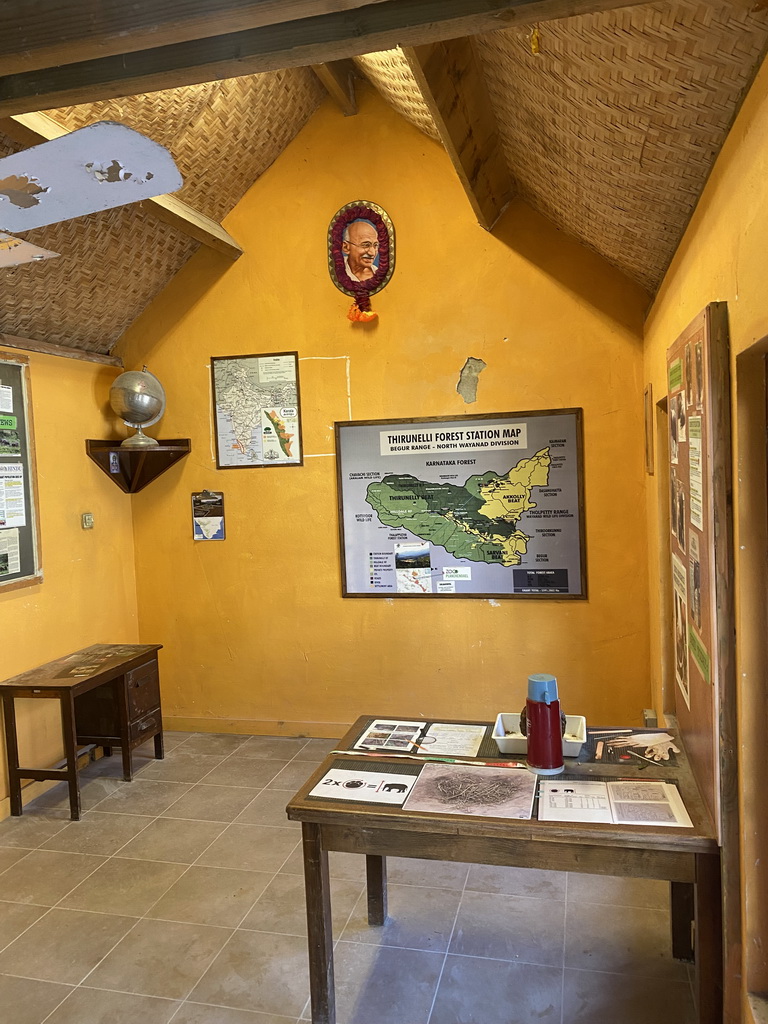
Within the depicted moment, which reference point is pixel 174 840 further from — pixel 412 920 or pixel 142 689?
pixel 412 920

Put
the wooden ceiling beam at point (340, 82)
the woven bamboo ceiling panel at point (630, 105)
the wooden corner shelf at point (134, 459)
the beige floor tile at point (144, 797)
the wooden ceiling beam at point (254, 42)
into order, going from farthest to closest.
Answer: the wooden corner shelf at point (134, 459) → the wooden ceiling beam at point (340, 82) → the beige floor tile at point (144, 797) → the woven bamboo ceiling panel at point (630, 105) → the wooden ceiling beam at point (254, 42)

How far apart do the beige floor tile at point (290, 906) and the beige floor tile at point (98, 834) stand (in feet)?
3.02

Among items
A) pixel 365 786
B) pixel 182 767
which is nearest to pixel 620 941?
pixel 365 786

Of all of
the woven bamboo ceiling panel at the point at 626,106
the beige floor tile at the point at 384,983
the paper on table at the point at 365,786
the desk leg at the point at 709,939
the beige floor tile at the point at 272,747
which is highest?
the woven bamboo ceiling panel at the point at 626,106

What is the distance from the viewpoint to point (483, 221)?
421 centimetres

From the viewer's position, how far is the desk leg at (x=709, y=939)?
1939 mm

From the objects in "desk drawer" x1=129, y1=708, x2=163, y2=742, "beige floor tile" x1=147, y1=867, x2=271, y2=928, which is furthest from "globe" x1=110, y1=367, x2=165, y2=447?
"beige floor tile" x1=147, y1=867, x2=271, y2=928

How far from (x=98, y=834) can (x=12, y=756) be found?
2.21ft

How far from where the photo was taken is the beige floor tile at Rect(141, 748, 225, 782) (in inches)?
176

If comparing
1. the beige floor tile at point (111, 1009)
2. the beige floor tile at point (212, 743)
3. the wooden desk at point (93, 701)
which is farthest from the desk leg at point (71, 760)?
the beige floor tile at point (111, 1009)

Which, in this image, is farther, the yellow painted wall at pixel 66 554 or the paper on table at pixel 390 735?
the yellow painted wall at pixel 66 554

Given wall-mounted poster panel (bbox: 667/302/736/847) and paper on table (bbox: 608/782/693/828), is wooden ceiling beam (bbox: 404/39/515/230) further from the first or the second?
paper on table (bbox: 608/782/693/828)

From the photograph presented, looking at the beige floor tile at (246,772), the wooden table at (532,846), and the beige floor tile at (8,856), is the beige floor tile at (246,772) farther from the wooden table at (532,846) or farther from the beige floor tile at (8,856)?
the wooden table at (532,846)

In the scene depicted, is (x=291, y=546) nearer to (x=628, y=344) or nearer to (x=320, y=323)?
(x=320, y=323)
